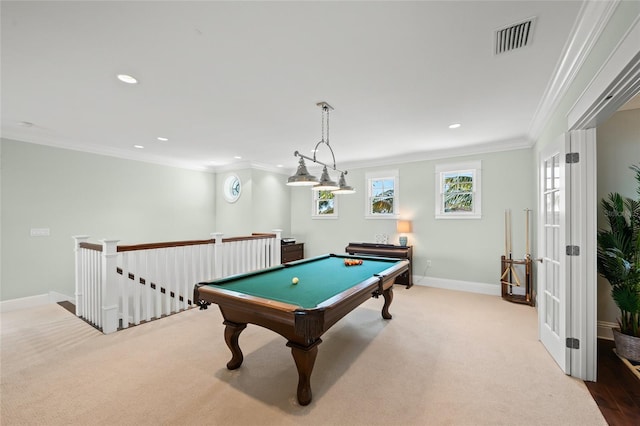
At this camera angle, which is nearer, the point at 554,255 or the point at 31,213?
the point at 554,255

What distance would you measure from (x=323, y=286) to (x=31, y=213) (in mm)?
4933

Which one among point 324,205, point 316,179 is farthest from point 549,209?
point 324,205

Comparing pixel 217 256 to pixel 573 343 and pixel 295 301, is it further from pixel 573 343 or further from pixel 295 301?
pixel 573 343

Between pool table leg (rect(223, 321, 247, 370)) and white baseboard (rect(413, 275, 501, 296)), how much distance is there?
4066 mm

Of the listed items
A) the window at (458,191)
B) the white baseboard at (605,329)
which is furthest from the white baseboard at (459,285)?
the white baseboard at (605,329)

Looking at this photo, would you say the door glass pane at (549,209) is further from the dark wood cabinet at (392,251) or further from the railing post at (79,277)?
the railing post at (79,277)

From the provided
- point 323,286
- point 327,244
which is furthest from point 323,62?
point 327,244

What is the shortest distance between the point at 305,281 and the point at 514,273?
3.74 m

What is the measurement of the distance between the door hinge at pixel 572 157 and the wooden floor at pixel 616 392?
1837mm

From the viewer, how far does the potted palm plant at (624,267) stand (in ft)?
7.93

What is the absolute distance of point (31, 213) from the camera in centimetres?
422

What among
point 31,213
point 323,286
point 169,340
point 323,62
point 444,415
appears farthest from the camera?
point 31,213

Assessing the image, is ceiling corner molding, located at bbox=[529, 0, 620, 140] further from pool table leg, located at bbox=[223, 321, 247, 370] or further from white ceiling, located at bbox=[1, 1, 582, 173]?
pool table leg, located at bbox=[223, 321, 247, 370]

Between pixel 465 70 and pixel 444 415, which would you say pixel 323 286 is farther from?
pixel 465 70
